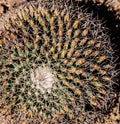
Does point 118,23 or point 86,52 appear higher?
point 118,23

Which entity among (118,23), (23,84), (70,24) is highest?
(118,23)

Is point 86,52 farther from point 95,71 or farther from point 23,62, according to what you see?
point 23,62

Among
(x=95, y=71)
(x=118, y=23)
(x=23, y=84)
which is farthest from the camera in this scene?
(x=118, y=23)

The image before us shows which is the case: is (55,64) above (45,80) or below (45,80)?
above


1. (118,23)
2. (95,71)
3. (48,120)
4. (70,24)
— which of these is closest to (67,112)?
(48,120)
